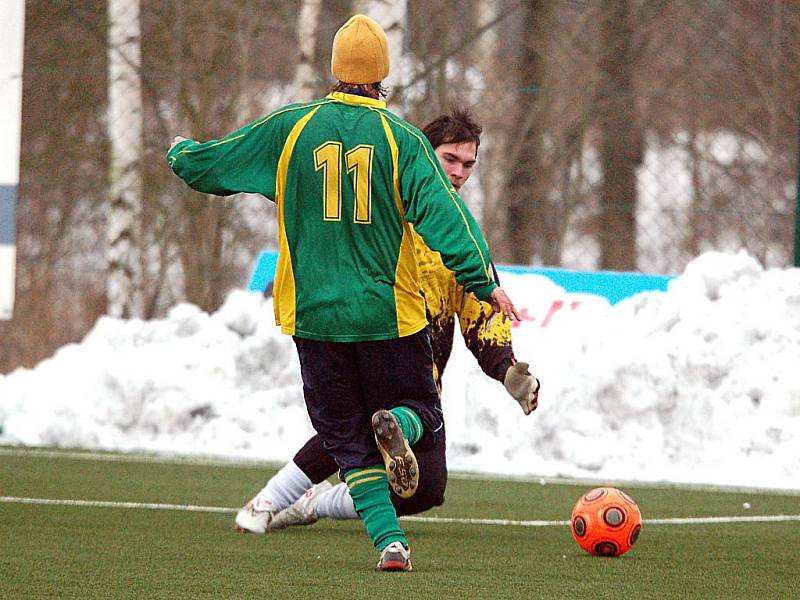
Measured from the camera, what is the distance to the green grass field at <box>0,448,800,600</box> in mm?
4965

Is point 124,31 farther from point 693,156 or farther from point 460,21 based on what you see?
point 693,156

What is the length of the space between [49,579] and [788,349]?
6.34m

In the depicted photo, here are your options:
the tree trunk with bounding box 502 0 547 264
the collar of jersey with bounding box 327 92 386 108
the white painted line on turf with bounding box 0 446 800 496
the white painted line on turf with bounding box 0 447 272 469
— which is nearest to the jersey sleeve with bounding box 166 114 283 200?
the collar of jersey with bounding box 327 92 386 108

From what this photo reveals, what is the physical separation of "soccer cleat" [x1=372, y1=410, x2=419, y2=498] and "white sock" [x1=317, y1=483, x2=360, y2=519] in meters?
1.34

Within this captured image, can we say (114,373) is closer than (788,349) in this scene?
No

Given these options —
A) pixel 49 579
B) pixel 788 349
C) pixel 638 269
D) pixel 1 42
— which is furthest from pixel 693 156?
pixel 49 579

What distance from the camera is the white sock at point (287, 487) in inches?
259

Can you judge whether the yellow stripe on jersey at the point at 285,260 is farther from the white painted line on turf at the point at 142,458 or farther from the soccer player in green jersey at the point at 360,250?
the white painted line on turf at the point at 142,458

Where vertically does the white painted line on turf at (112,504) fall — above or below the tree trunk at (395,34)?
below

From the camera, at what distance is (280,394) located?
450 inches

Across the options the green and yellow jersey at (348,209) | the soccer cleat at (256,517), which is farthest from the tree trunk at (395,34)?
the green and yellow jersey at (348,209)

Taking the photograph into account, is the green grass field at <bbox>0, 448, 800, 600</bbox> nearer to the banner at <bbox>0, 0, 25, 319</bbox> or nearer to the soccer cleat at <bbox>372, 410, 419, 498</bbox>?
the soccer cleat at <bbox>372, 410, 419, 498</bbox>

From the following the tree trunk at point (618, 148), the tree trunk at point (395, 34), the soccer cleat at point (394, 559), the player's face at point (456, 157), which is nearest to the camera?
the soccer cleat at point (394, 559)


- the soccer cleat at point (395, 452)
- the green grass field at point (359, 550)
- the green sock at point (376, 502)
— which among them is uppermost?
the soccer cleat at point (395, 452)
